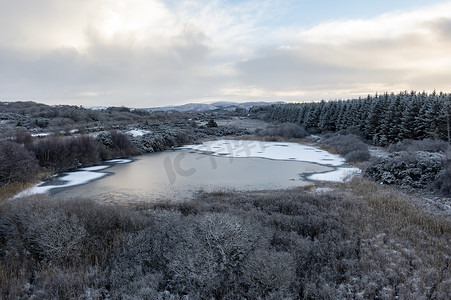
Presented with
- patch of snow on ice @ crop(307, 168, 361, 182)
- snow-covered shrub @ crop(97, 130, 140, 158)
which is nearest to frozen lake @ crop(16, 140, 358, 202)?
patch of snow on ice @ crop(307, 168, 361, 182)

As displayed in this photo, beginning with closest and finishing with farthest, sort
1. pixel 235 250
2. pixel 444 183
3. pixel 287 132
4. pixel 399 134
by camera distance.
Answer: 1. pixel 235 250
2. pixel 444 183
3. pixel 399 134
4. pixel 287 132

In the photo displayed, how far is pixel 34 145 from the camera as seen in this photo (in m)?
17.6

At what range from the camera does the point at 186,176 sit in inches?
658

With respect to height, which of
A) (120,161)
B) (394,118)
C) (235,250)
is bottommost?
(120,161)

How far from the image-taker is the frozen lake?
41.9ft

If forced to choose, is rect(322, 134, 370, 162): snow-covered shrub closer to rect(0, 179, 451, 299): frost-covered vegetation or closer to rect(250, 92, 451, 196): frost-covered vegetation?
rect(250, 92, 451, 196): frost-covered vegetation

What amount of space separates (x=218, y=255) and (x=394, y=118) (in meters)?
31.2

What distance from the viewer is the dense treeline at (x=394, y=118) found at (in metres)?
24.1

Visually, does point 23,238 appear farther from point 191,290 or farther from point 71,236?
point 191,290

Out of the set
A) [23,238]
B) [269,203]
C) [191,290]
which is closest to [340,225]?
[269,203]

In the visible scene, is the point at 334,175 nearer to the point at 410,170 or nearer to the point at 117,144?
the point at 410,170

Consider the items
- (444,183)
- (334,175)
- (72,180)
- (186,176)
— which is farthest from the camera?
(186,176)

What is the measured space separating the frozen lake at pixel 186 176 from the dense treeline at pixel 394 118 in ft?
34.9

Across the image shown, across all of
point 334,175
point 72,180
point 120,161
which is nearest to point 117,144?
point 120,161
